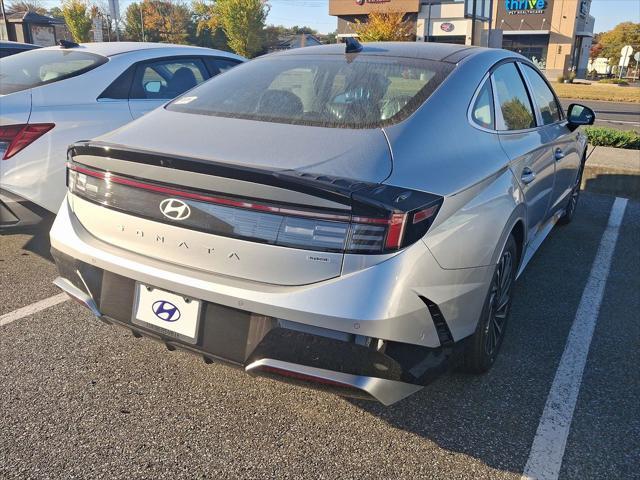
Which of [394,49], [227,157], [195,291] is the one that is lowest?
[195,291]

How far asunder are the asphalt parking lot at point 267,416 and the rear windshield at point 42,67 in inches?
71.4

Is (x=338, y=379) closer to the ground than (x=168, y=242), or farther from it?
closer to the ground

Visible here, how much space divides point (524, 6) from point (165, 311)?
185 ft

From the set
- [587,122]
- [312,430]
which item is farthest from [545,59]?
[312,430]

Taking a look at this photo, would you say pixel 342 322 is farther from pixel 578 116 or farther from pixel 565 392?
pixel 578 116

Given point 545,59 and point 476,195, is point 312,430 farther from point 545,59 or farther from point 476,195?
point 545,59

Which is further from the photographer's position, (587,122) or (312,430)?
(587,122)

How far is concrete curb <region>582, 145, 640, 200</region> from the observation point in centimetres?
667

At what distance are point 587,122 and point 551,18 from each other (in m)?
53.4

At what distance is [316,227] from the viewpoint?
1.92 m

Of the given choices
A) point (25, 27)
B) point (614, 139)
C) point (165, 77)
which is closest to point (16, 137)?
point (165, 77)

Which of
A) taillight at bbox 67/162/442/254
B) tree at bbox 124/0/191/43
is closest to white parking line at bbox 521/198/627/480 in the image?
taillight at bbox 67/162/442/254

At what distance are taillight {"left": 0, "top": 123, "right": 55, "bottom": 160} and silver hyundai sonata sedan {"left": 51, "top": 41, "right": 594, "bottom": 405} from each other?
1.34m

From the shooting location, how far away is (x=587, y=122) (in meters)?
4.45
